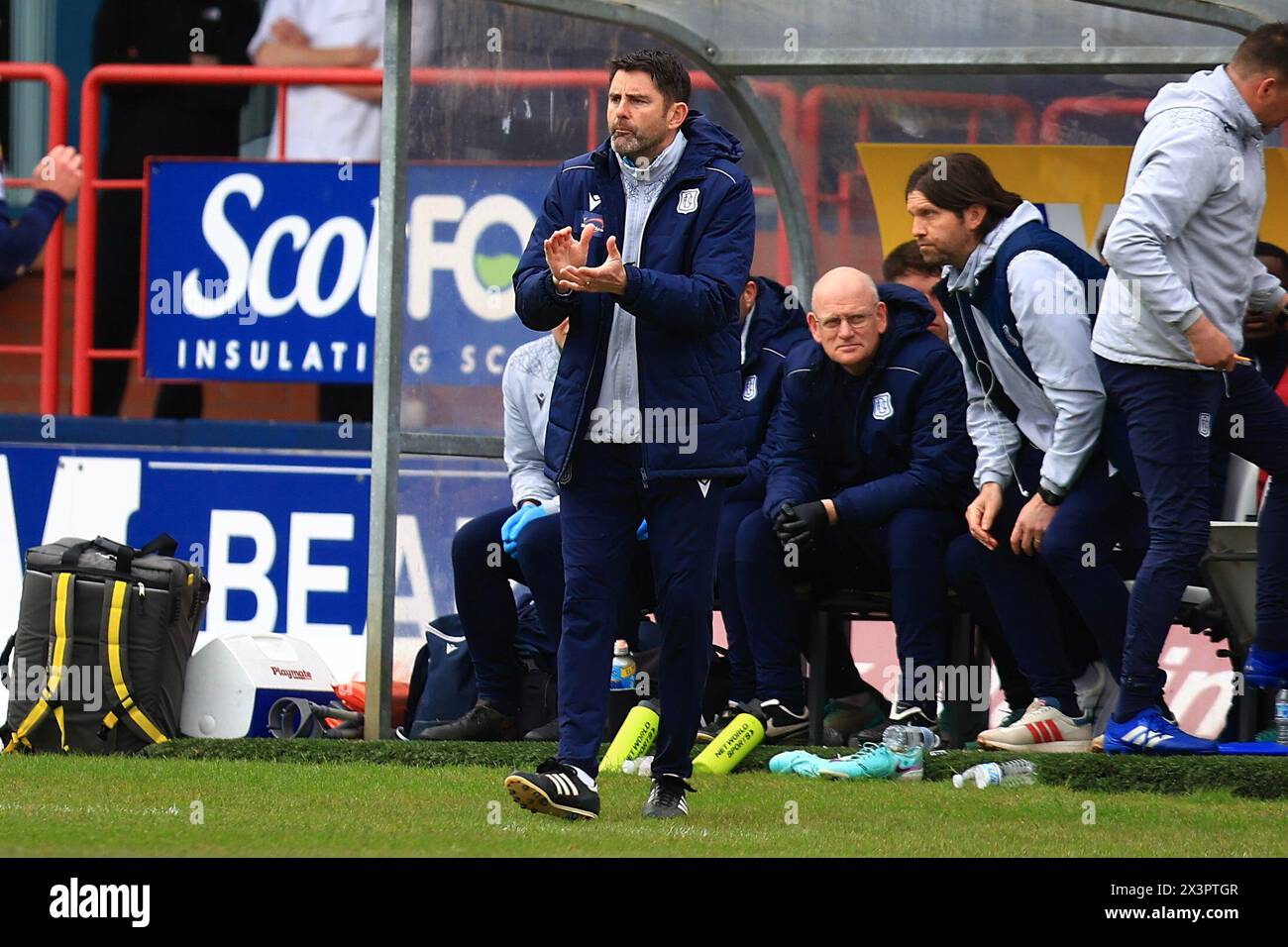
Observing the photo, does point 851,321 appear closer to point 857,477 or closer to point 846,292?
point 846,292

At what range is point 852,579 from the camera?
703 centimetres

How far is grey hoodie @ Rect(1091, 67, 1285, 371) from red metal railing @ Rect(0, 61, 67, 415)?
555cm

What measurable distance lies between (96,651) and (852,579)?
2.46 metres

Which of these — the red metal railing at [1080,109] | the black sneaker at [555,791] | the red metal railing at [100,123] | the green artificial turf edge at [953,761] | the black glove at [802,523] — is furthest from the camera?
the red metal railing at [100,123]

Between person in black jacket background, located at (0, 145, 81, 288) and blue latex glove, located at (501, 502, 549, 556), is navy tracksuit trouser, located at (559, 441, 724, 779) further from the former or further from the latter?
person in black jacket background, located at (0, 145, 81, 288)

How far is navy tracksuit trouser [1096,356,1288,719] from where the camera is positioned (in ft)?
19.6

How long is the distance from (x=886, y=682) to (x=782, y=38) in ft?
7.73

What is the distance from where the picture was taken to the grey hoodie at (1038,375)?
254 inches

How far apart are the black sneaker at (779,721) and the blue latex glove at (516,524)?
3.03 feet

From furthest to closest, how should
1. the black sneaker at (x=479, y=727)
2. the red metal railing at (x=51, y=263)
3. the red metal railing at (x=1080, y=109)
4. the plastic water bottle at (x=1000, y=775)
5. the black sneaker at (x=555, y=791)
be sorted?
1. the red metal railing at (x=51, y=263)
2. the red metal railing at (x=1080, y=109)
3. the black sneaker at (x=479, y=727)
4. the plastic water bottle at (x=1000, y=775)
5. the black sneaker at (x=555, y=791)

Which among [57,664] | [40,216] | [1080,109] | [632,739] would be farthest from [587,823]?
[1080,109]

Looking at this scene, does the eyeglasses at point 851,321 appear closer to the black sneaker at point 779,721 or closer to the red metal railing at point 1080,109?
the black sneaker at point 779,721

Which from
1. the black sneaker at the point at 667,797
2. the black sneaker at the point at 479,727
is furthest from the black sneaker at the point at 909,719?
the black sneaker at the point at 667,797

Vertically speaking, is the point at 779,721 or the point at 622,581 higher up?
the point at 622,581
